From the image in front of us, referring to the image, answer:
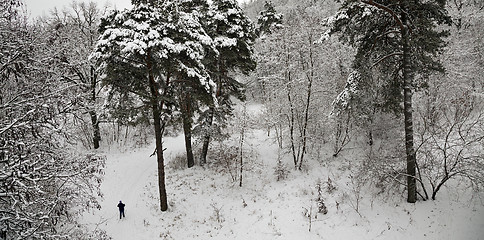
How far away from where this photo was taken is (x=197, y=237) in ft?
44.0

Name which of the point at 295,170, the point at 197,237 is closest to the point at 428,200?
the point at 295,170

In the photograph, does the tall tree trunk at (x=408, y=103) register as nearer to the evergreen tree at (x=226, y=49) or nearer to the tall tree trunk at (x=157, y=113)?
the evergreen tree at (x=226, y=49)

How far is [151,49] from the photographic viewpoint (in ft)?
41.9

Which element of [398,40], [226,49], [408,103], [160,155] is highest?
[226,49]

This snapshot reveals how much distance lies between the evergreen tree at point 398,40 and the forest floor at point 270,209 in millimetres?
1510

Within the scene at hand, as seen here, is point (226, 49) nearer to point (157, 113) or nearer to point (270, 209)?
point (157, 113)

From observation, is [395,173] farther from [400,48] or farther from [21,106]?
[21,106]

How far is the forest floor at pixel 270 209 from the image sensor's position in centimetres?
1160

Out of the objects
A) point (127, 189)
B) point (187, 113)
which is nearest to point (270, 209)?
point (187, 113)

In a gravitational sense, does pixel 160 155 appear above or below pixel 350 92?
below

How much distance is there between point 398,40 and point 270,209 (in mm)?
10365

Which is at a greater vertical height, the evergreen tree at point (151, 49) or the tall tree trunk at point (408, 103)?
the evergreen tree at point (151, 49)

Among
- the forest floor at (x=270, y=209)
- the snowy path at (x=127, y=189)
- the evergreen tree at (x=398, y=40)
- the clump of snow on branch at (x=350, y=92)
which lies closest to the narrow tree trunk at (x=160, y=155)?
the forest floor at (x=270, y=209)

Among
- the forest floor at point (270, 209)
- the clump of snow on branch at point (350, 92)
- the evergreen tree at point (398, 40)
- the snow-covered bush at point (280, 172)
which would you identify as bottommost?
the forest floor at point (270, 209)
